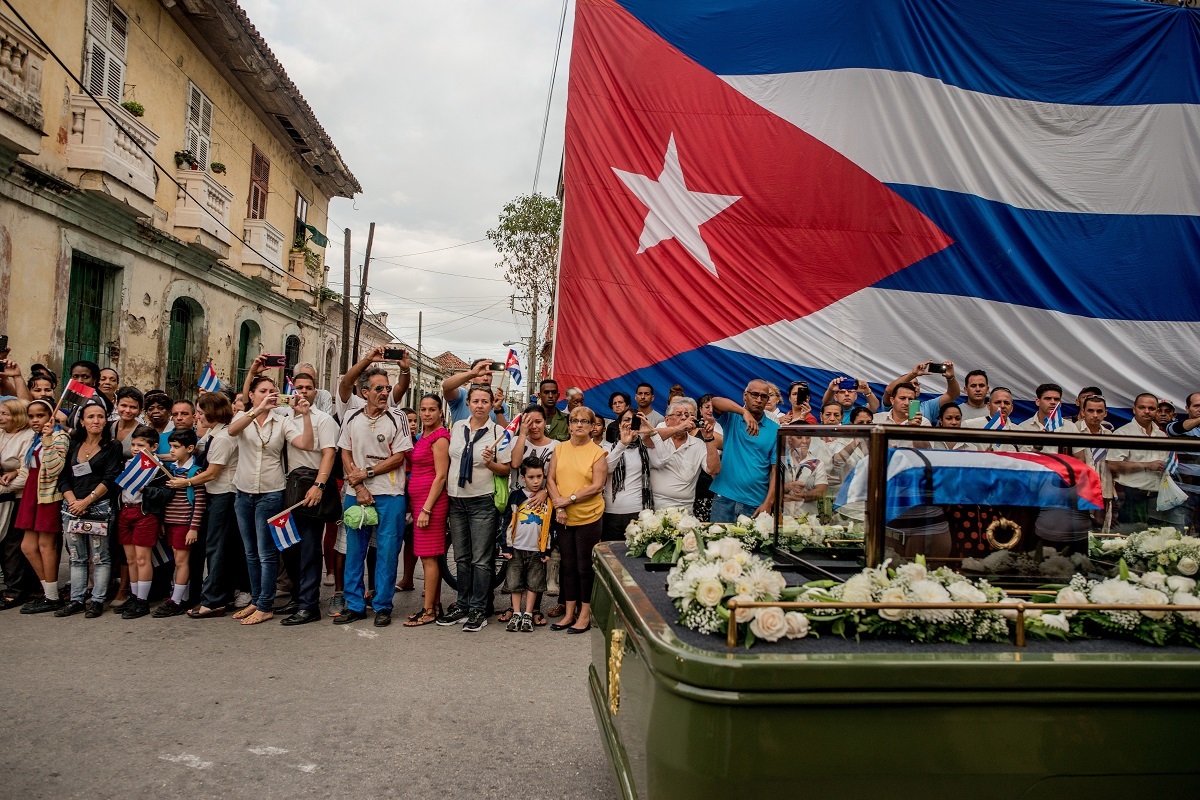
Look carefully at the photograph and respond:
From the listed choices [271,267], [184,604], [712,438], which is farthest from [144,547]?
[271,267]

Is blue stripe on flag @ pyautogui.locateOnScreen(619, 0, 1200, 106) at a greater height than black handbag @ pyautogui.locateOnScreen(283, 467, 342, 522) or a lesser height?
greater

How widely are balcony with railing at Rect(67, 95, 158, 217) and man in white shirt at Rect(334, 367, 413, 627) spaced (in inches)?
314

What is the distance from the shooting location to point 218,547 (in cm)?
598

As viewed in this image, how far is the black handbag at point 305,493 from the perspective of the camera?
591 centimetres

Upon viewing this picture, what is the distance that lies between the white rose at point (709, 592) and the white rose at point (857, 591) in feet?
1.12

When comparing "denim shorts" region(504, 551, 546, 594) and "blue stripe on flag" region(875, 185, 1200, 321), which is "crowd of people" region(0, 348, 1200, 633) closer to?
"denim shorts" region(504, 551, 546, 594)

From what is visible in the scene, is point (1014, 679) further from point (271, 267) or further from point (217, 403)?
point (271, 267)

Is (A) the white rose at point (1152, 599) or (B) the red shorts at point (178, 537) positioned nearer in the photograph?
(A) the white rose at point (1152, 599)

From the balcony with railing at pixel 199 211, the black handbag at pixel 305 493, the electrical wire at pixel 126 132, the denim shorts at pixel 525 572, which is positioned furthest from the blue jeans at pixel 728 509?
the balcony with railing at pixel 199 211

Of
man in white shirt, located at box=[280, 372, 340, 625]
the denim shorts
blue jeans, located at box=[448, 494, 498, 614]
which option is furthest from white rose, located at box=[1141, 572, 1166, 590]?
man in white shirt, located at box=[280, 372, 340, 625]

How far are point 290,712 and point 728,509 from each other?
324cm

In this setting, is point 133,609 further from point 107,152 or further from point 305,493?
point 107,152

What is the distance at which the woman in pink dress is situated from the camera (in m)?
6.01

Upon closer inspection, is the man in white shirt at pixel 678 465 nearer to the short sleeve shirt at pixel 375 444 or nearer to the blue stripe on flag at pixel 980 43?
the short sleeve shirt at pixel 375 444
